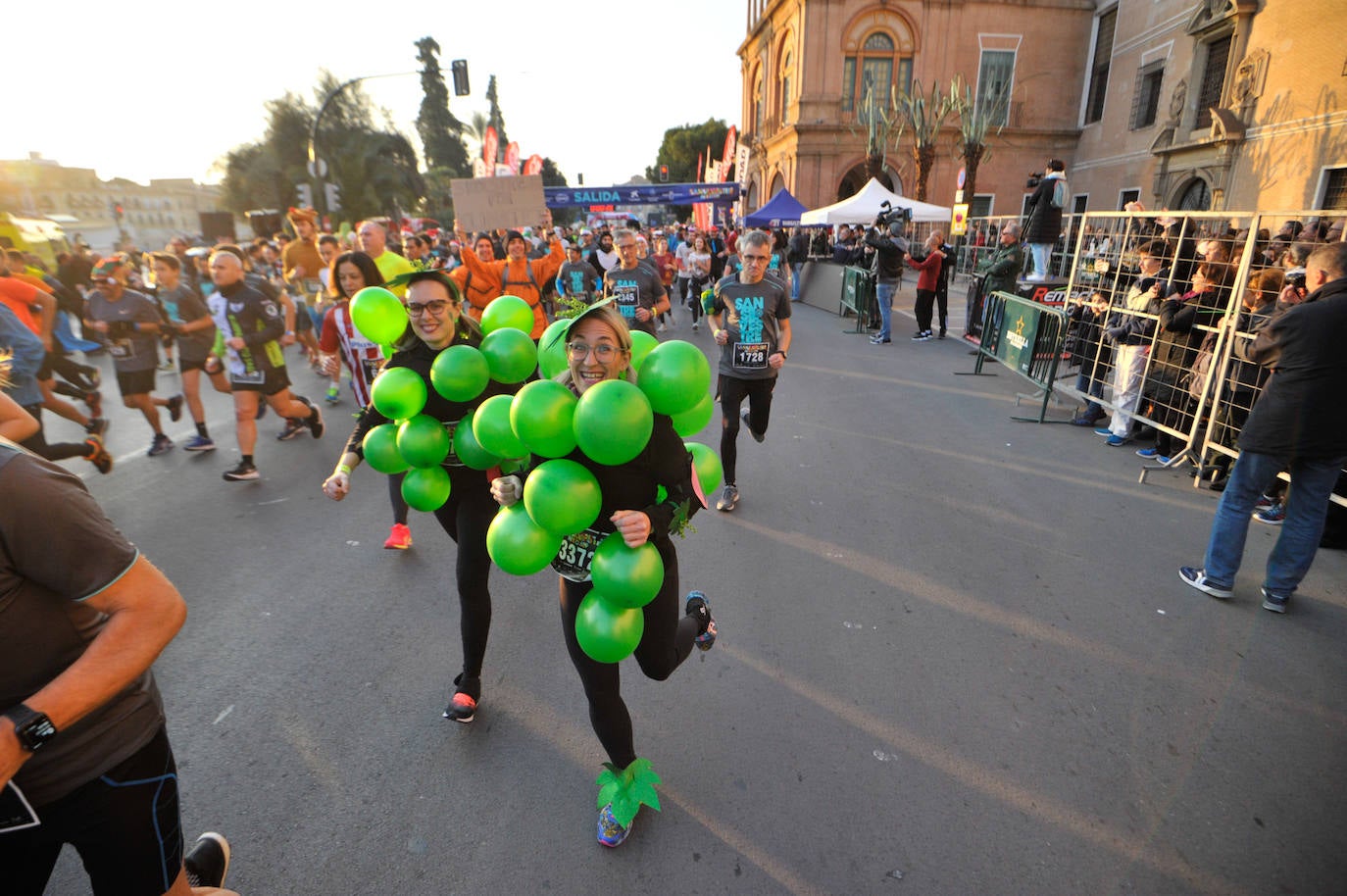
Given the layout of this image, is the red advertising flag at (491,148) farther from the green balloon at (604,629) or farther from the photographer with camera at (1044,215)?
the green balloon at (604,629)

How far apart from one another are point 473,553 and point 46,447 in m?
4.55

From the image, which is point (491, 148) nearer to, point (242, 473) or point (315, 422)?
point (315, 422)

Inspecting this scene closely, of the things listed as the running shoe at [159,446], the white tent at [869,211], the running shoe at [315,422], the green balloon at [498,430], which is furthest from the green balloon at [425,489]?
the white tent at [869,211]

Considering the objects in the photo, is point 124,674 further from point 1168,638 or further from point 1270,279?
point 1270,279

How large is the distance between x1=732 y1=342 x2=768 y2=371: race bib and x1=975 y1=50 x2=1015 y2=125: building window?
31.3 meters

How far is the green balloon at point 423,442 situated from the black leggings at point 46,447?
3.77 metres

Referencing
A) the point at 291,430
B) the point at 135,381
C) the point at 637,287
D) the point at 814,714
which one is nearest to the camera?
the point at 814,714

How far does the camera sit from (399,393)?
282 centimetres

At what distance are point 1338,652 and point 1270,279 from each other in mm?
3222

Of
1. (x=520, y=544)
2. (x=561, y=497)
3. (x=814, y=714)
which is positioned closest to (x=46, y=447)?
(x=520, y=544)

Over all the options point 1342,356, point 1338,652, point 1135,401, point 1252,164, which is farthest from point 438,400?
point 1252,164

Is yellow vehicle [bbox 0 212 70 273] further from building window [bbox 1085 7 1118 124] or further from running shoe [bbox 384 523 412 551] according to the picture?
building window [bbox 1085 7 1118 124]

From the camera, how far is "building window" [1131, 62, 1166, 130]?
75.2ft

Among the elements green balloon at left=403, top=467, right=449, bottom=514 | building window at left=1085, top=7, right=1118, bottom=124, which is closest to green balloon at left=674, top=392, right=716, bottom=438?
green balloon at left=403, top=467, right=449, bottom=514
